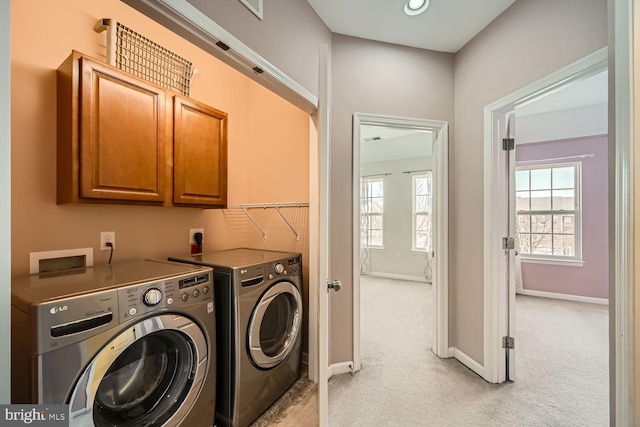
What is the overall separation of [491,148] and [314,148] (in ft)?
4.20

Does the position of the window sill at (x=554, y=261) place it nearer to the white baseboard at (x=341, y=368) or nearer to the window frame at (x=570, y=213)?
the window frame at (x=570, y=213)

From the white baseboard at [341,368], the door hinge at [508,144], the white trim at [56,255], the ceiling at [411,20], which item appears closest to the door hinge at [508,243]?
the door hinge at [508,144]

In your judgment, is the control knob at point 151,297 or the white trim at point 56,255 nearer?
the control knob at point 151,297

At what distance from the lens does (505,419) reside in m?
1.64

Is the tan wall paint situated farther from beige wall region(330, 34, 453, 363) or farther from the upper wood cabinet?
beige wall region(330, 34, 453, 363)

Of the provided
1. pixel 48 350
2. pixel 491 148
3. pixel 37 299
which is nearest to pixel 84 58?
pixel 37 299

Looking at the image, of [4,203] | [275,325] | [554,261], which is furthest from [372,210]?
[4,203]

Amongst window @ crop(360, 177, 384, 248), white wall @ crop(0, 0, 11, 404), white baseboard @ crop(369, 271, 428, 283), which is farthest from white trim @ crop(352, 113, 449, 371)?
window @ crop(360, 177, 384, 248)

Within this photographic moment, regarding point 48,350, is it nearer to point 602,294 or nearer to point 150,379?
point 150,379

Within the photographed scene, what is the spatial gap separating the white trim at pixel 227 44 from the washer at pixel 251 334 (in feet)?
3.39

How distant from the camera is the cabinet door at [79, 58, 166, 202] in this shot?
1.41m

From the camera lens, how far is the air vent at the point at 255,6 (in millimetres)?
1279

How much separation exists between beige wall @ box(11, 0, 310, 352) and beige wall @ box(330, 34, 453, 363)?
287 mm

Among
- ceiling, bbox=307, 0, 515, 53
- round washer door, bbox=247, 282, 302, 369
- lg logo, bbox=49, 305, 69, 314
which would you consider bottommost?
round washer door, bbox=247, 282, 302, 369
